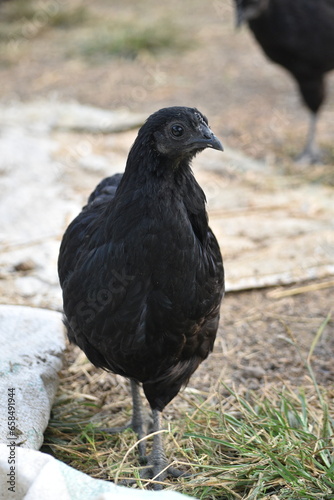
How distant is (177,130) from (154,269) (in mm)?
495

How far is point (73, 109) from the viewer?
7.12m

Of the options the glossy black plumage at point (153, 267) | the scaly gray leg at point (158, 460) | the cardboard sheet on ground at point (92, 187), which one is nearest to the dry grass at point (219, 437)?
the scaly gray leg at point (158, 460)

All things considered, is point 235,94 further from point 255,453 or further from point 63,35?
point 255,453

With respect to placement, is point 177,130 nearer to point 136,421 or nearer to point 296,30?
point 136,421

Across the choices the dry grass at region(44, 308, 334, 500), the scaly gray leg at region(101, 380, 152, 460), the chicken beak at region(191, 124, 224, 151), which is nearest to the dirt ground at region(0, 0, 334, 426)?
the dry grass at region(44, 308, 334, 500)

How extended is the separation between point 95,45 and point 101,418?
7047mm

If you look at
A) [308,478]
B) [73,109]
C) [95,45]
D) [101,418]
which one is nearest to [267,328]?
[101,418]

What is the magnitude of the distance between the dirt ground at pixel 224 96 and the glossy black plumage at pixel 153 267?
2.56ft

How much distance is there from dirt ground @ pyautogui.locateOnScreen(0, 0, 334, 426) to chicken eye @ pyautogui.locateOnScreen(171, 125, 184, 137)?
4.80 ft

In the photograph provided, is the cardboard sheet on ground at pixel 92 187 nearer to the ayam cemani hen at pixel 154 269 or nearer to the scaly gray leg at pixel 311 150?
the scaly gray leg at pixel 311 150

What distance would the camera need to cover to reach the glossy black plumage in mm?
2426

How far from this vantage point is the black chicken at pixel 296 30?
19.6ft

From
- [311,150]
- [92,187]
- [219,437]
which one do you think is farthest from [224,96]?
[219,437]
